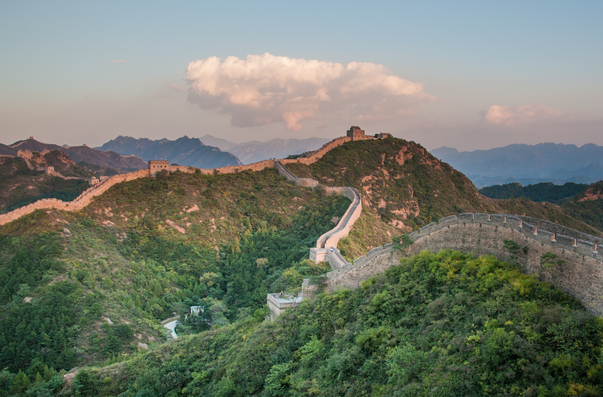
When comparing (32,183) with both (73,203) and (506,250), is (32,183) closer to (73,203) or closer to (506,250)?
(73,203)

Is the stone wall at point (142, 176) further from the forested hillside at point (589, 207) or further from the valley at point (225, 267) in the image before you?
the forested hillside at point (589, 207)

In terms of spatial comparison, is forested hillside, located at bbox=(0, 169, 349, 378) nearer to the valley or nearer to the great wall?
the valley

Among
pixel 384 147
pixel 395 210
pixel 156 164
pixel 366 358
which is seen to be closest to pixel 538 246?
pixel 366 358

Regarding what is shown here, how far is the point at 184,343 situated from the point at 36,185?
70350 mm

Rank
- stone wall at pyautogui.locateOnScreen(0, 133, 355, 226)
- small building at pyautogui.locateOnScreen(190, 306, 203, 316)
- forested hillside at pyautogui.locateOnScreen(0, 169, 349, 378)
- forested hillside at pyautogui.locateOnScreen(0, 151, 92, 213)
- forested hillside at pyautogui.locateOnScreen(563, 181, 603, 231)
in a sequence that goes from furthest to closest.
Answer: forested hillside at pyautogui.locateOnScreen(563, 181, 603, 231) → forested hillside at pyautogui.locateOnScreen(0, 151, 92, 213) → stone wall at pyautogui.locateOnScreen(0, 133, 355, 226) → small building at pyautogui.locateOnScreen(190, 306, 203, 316) → forested hillside at pyautogui.locateOnScreen(0, 169, 349, 378)

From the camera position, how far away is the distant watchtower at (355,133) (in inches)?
2832

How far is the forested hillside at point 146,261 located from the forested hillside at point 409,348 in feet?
18.2

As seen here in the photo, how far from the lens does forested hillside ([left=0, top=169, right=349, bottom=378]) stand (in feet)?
87.7

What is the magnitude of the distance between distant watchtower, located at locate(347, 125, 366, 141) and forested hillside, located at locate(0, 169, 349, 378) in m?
21.4

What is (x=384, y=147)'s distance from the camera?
70.0 m

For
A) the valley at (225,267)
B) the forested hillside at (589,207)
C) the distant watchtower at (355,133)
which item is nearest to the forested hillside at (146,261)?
the valley at (225,267)

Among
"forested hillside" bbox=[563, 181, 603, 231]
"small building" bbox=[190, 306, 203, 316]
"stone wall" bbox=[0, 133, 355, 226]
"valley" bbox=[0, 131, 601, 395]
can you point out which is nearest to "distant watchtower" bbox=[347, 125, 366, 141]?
"stone wall" bbox=[0, 133, 355, 226]

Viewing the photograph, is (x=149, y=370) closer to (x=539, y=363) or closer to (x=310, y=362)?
(x=310, y=362)

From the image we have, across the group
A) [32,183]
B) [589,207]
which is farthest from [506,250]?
[589,207]
